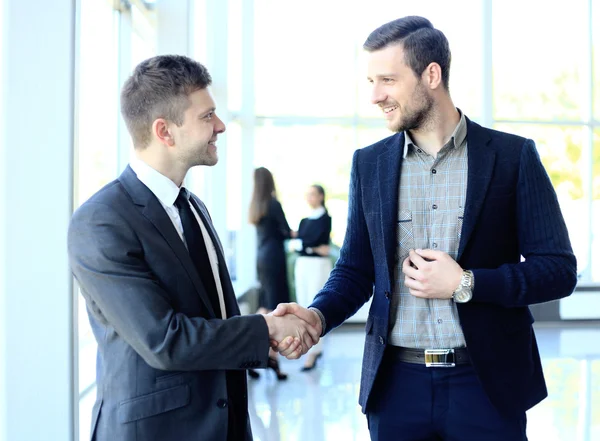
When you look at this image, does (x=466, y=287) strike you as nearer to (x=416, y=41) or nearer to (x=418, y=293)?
(x=418, y=293)

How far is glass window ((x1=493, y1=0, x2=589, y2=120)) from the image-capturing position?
30.5ft

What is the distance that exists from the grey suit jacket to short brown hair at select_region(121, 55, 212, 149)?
0.21 metres

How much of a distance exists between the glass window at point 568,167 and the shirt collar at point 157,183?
829 centimetres

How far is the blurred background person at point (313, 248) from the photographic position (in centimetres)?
633

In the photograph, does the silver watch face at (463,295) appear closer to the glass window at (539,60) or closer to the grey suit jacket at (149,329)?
the grey suit jacket at (149,329)

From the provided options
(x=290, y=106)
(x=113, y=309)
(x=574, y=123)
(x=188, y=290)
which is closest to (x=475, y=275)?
(x=188, y=290)

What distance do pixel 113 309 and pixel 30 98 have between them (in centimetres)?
78

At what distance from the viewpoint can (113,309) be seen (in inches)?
59.0

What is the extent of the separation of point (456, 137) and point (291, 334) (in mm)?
759

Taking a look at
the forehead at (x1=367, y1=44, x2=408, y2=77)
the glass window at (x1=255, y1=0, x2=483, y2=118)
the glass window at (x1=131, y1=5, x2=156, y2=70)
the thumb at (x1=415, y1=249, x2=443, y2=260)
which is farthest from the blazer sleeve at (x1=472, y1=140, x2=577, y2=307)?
the glass window at (x1=255, y1=0, x2=483, y2=118)

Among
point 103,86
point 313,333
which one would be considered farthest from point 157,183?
point 103,86

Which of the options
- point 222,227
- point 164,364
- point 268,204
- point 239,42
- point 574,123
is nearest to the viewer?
point 164,364

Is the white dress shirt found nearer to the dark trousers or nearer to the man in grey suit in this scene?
the man in grey suit

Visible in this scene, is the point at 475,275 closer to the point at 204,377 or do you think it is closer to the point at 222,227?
the point at 204,377
